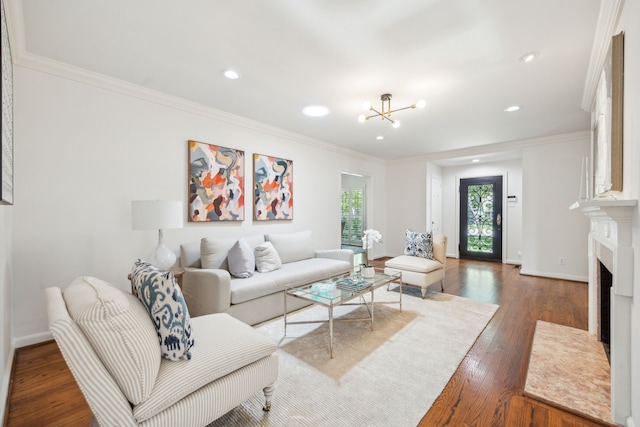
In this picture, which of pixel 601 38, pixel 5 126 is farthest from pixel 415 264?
pixel 5 126

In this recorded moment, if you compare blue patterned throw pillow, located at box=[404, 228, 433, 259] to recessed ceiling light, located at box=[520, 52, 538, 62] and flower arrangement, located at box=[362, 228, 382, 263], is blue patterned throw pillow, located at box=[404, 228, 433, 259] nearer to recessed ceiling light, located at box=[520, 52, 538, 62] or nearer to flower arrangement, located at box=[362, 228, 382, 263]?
flower arrangement, located at box=[362, 228, 382, 263]

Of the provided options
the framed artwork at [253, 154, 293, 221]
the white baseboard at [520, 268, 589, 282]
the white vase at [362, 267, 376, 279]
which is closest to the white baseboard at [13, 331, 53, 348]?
the framed artwork at [253, 154, 293, 221]

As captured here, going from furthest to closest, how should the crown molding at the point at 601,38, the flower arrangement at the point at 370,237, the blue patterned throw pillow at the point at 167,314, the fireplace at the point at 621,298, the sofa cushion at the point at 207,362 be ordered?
the flower arrangement at the point at 370,237
the crown molding at the point at 601,38
the fireplace at the point at 621,298
the blue patterned throw pillow at the point at 167,314
the sofa cushion at the point at 207,362

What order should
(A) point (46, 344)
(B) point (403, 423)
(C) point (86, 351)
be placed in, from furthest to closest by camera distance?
(A) point (46, 344) → (B) point (403, 423) → (C) point (86, 351)

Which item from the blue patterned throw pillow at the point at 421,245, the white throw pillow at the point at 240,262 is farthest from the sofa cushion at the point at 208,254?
the blue patterned throw pillow at the point at 421,245

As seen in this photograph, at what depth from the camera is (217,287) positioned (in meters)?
2.40

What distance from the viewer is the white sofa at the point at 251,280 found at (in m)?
2.45

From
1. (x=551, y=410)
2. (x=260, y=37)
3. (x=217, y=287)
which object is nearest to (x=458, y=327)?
(x=551, y=410)

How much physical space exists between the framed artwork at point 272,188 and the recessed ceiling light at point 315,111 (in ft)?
3.04

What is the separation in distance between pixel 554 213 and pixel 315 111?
14.6 feet

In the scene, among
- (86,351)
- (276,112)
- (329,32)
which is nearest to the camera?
(86,351)

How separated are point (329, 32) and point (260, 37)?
0.52 meters

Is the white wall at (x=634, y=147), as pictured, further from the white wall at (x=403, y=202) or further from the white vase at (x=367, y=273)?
the white wall at (x=403, y=202)

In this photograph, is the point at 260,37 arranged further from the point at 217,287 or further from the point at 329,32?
the point at 217,287
